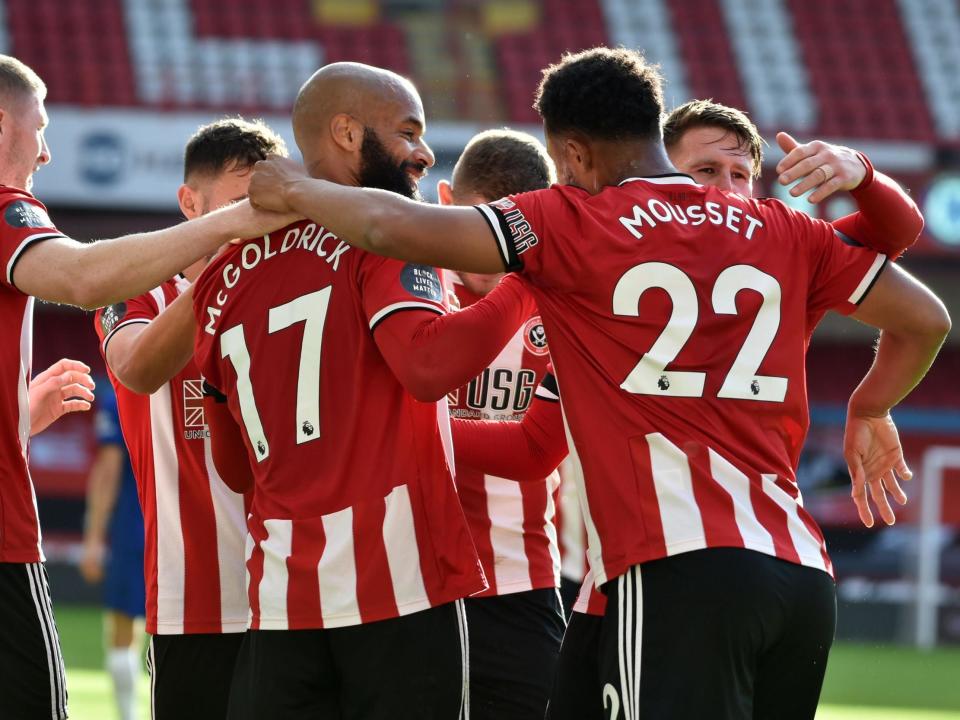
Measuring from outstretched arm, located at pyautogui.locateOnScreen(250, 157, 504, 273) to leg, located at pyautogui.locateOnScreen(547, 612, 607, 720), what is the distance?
Result: 3.13 feet

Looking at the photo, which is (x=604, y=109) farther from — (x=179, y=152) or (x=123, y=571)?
(x=179, y=152)

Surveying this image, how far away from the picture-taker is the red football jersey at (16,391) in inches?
136

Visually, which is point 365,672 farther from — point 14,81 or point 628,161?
point 14,81

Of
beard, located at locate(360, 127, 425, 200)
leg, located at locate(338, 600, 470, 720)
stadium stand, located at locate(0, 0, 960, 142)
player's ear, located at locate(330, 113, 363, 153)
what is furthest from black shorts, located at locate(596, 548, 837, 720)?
stadium stand, located at locate(0, 0, 960, 142)

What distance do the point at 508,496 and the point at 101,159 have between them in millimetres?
12848

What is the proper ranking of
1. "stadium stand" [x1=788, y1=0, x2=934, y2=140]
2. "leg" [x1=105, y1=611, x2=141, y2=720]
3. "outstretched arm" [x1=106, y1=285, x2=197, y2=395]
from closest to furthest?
"outstretched arm" [x1=106, y1=285, x2=197, y2=395] < "leg" [x1=105, y1=611, x2=141, y2=720] < "stadium stand" [x1=788, y1=0, x2=934, y2=140]

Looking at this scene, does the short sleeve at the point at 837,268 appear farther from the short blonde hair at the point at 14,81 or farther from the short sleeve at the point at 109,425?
the short sleeve at the point at 109,425

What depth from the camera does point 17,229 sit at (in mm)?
3430

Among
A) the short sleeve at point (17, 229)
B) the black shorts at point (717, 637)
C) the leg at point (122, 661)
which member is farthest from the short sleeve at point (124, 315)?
the leg at point (122, 661)

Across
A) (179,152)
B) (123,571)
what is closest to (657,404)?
(123,571)

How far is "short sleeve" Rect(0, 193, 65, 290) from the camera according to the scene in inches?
134

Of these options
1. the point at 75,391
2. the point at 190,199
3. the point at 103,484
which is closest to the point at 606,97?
the point at 190,199

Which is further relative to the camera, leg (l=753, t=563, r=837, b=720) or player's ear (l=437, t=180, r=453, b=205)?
player's ear (l=437, t=180, r=453, b=205)

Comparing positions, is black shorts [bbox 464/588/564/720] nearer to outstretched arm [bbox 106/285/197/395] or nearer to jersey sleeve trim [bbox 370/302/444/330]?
outstretched arm [bbox 106/285/197/395]
